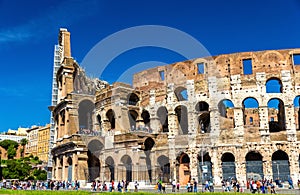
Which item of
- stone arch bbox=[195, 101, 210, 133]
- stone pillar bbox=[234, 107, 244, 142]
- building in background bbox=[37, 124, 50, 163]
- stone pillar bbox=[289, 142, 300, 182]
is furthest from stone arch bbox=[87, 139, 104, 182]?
building in background bbox=[37, 124, 50, 163]

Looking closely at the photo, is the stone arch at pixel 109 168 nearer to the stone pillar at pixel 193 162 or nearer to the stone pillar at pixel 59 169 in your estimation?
the stone pillar at pixel 59 169

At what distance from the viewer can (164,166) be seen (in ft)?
115

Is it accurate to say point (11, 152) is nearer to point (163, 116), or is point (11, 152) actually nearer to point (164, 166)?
point (163, 116)

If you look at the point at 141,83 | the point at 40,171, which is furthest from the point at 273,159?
the point at 40,171

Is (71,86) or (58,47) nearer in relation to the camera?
(71,86)

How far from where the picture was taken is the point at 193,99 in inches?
1405

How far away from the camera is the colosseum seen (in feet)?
107

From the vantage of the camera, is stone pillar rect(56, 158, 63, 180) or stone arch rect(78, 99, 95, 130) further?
stone arch rect(78, 99, 95, 130)

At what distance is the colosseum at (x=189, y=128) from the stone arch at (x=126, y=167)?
0.10m

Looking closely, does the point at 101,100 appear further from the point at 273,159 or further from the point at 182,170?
the point at 273,159

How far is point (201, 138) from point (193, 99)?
13.4 feet

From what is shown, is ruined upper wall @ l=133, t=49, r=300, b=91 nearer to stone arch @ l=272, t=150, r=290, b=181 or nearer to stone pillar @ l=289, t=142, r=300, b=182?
stone pillar @ l=289, t=142, r=300, b=182

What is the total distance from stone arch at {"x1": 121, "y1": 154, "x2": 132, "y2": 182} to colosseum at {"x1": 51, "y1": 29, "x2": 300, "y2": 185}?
10 centimetres

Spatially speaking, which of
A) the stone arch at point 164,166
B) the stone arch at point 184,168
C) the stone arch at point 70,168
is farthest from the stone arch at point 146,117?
the stone arch at point 70,168
